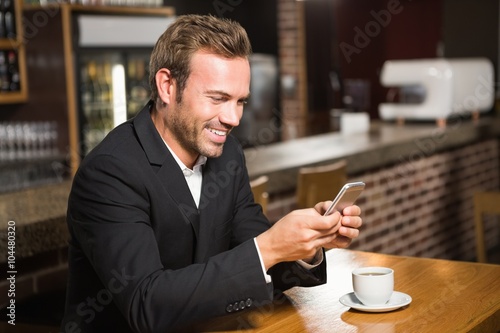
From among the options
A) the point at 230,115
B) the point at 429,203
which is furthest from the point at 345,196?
the point at 429,203

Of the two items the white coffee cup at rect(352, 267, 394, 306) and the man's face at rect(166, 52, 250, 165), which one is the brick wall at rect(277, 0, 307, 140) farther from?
the white coffee cup at rect(352, 267, 394, 306)

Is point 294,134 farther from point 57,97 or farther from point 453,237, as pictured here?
point 57,97

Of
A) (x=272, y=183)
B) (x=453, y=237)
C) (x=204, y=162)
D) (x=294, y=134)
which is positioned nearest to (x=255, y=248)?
(x=204, y=162)

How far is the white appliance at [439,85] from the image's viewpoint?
5.32 meters

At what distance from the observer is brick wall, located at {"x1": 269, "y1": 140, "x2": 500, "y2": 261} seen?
462 centimetres

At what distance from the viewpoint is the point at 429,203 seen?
5.24 metres

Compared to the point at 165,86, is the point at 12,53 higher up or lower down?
higher up

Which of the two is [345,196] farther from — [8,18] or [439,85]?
[8,18]

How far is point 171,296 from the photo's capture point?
1617 mm

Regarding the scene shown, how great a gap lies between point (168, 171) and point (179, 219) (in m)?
0.12

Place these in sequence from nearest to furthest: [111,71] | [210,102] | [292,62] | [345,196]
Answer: [345,196]
[210,102]
[111,71]
[292,62]

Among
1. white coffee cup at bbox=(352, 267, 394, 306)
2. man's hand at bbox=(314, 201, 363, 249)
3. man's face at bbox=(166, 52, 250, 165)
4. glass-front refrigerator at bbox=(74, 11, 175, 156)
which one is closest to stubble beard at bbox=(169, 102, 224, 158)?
man's face at bbox=(166, 52, 250, 165)

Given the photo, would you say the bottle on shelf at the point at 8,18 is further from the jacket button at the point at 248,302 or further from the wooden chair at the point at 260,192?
the jacket button at the point at 248,302

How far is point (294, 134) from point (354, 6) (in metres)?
→ 4.19
